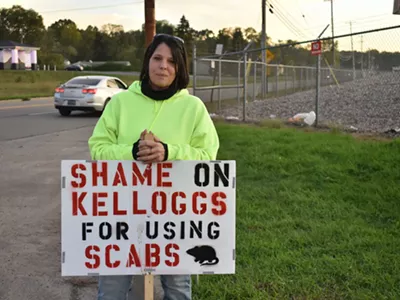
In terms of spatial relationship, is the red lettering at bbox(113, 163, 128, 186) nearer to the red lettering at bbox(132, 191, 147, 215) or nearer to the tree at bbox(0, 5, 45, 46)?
the red lettering at bbox(132, 191, 147, 215)

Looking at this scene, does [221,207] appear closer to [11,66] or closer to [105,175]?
[105,175]

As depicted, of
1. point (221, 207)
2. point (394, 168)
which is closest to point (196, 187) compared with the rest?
point (221, 207)

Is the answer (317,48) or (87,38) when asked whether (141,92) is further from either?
(87,38)

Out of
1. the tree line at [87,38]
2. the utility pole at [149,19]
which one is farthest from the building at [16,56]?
the utility pole at [149,19]

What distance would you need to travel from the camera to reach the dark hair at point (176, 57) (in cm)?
271

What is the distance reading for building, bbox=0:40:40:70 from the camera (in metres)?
74.4

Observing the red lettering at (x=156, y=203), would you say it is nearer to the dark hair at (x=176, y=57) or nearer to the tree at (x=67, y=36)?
the dark hair at (x=176, y=57)

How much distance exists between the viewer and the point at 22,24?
9938 cm

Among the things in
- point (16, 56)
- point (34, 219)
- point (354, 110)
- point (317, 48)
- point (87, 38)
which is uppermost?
point (87, 38)

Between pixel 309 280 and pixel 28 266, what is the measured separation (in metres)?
2.20

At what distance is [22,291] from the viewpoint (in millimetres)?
3830

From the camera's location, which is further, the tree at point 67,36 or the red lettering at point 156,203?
the tree at point 67,36

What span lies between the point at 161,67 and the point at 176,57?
9 centimetres

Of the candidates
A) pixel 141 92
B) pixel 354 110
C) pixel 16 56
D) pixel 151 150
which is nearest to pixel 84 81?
pixel 354 110
